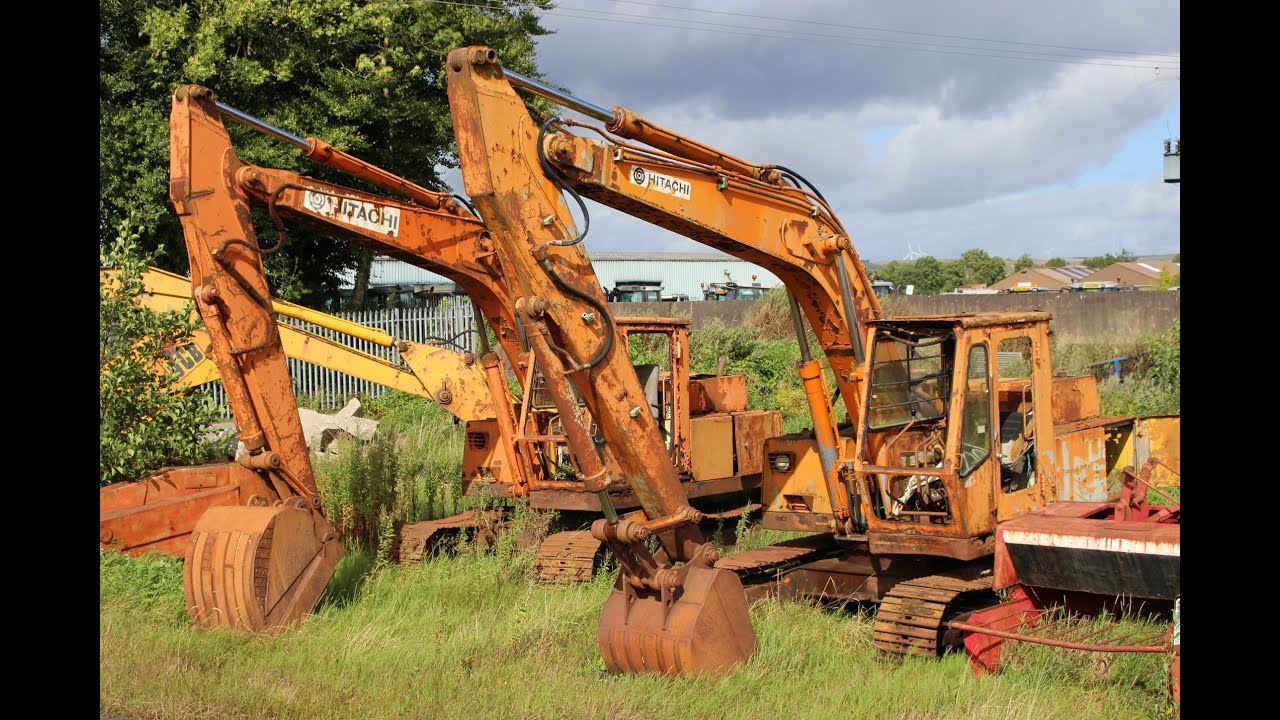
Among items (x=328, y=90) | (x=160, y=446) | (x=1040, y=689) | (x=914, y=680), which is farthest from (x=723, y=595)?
(x=328, y=90)

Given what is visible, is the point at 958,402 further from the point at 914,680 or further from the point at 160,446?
the point at 160,446

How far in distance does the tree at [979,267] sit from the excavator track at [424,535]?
75.8 m

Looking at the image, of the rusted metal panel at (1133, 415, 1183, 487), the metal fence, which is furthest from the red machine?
the metal fence

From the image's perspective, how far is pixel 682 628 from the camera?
6.95m

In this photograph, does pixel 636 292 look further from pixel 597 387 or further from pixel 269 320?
pixel 597 387

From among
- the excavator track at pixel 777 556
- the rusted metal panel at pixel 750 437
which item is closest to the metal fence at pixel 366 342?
the rusted metal panel at pixel 750 437

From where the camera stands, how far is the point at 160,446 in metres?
12.0

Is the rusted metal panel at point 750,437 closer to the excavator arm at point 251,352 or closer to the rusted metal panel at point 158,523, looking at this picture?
the excavator arm at point 251,352

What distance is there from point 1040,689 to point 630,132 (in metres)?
4.02

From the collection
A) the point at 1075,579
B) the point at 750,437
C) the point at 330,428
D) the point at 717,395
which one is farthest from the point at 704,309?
the point at 1075,579

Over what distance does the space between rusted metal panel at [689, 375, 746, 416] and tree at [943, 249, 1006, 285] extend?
7343 centimetres

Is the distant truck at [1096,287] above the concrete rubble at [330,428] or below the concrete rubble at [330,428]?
above

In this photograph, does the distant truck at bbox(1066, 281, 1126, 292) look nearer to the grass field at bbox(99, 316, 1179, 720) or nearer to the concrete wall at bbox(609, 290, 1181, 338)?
the concrete wall at bbox(609, 290, 1181, 338)

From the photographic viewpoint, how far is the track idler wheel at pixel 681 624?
22.8 feet
